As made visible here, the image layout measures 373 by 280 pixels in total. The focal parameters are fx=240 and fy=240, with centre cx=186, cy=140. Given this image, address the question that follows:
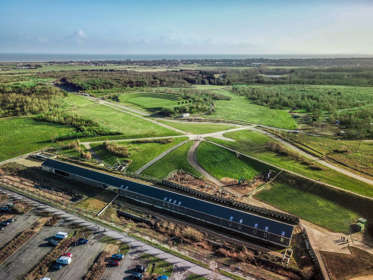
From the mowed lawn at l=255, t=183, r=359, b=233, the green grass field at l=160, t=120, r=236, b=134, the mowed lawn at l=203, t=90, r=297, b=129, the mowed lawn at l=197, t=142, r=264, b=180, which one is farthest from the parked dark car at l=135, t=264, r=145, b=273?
the mowed lawn at l=203, t=90, r=297, b=129

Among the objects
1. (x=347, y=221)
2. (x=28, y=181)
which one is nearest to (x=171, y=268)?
(x=347, y=221)

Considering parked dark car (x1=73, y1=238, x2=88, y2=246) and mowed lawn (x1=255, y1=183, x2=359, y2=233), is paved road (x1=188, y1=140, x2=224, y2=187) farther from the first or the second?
parked dark car (x1=73, y1=238, x2=88, y2=246)

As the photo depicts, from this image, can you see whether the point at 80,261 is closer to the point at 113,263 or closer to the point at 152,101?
the point at 113,263

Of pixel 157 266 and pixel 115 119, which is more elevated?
pixel 115 119

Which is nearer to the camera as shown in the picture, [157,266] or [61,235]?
[157,266]

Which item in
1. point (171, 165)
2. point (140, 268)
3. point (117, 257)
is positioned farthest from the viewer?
point (171, 165)

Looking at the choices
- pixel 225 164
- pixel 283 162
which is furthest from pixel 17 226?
pixel 283 162

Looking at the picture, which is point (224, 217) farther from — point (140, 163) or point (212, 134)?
point (212, 134)
